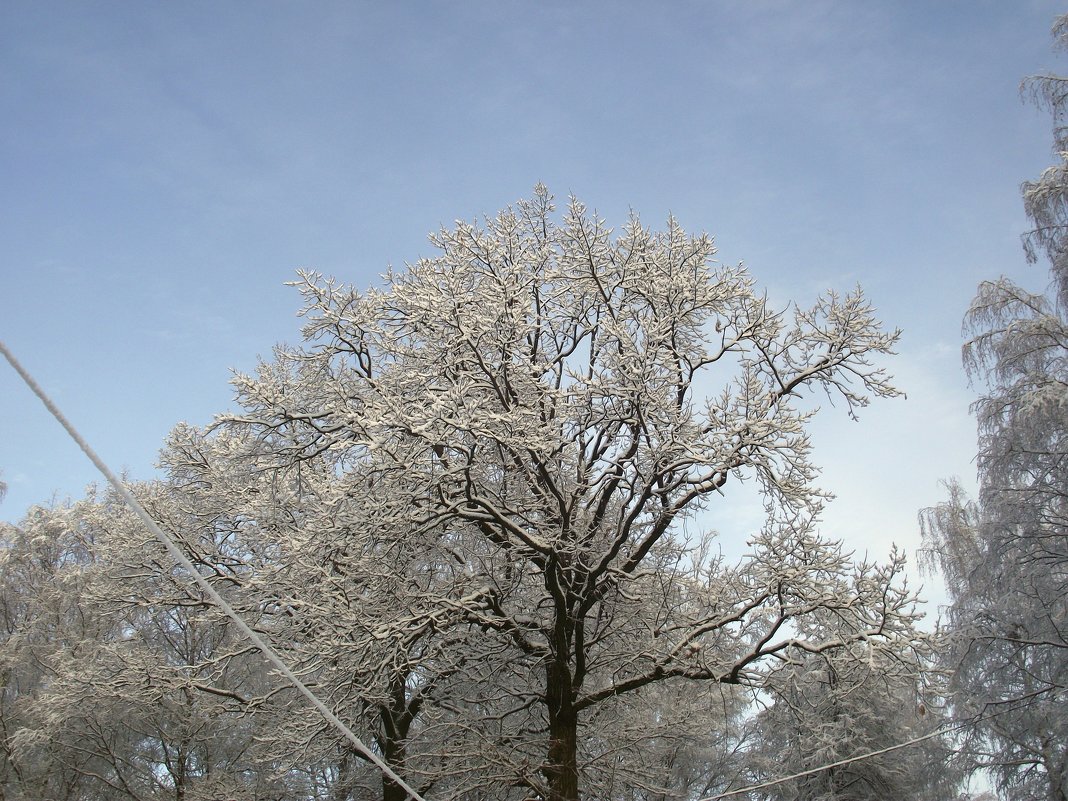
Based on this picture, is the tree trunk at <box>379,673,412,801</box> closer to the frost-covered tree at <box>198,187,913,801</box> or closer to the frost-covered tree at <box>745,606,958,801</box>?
the frost-covered tree at <box>198,187,913,801</box>

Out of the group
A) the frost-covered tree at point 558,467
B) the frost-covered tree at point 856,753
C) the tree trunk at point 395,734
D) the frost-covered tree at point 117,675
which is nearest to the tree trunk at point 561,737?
the frost-covered tree at point 558,467

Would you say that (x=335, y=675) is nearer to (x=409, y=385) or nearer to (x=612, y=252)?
(x=409, y=385)

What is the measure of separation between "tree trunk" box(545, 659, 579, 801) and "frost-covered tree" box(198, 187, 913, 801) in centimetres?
2

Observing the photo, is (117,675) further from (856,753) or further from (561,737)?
(856,753)

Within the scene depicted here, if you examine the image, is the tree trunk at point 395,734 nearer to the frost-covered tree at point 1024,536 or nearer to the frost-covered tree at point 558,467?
the frost-covered tree at point 558,467

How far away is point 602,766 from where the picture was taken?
999cm

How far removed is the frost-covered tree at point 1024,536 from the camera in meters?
11.2

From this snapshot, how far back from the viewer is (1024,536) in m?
11.3

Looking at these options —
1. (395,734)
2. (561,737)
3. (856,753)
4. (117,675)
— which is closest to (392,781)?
(395,734)

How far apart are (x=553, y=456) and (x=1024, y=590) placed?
701 centimetres

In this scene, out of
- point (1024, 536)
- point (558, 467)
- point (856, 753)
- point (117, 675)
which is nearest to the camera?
point (558, 467)

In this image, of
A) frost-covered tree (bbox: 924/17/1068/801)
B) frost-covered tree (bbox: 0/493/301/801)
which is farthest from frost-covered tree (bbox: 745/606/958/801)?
frost-covered tree (bbox: 0/493/301/801)

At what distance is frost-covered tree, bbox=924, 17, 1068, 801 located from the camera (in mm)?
11211

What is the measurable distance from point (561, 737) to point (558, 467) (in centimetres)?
288
